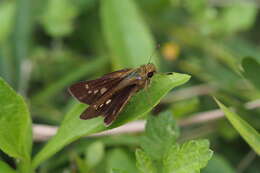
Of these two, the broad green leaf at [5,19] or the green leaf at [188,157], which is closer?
the green leaf at [188,157]

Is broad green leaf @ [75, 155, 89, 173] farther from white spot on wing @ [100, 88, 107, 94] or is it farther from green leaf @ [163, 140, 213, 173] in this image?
green leaf @ [163, 140, 213, 173]

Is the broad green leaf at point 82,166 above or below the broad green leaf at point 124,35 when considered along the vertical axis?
below

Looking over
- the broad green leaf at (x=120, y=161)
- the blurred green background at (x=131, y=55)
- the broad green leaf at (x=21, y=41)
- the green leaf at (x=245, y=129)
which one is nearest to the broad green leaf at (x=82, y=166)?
the blurred green background at (x=131, y=55)

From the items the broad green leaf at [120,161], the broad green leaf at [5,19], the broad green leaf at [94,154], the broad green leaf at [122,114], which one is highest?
the broad green leaf at [5,19]

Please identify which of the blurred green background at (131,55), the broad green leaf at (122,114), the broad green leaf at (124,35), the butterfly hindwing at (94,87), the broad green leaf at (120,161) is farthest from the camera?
the broad green leaf at (124,35)

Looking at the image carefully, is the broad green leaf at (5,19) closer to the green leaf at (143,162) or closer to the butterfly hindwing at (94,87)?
the butterfly hindwing at (94,87)

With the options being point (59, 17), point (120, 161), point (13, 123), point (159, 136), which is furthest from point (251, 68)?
point (59, 17)

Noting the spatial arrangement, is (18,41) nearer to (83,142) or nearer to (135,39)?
(135,39)

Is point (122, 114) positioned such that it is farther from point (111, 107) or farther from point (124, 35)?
point (124, 35)
